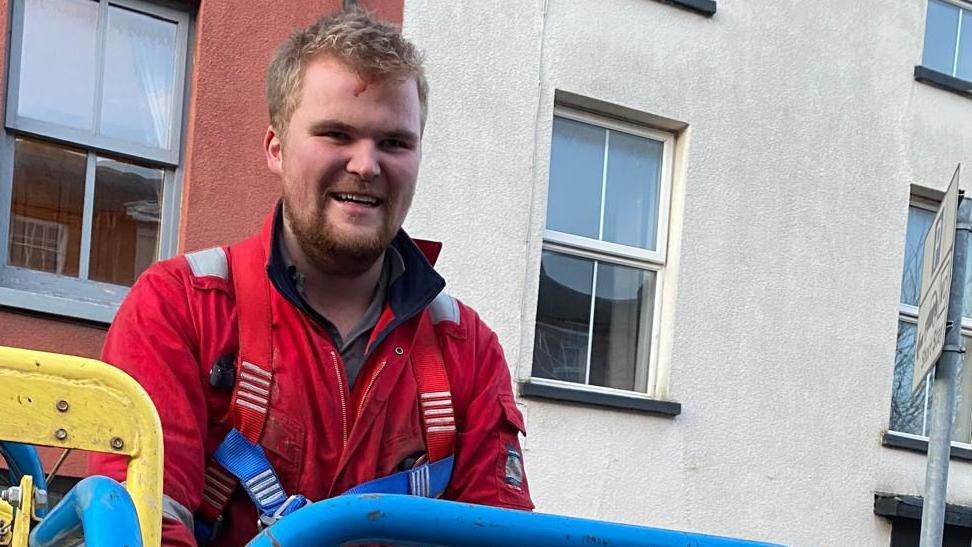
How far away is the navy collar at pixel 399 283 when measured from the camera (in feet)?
6.64

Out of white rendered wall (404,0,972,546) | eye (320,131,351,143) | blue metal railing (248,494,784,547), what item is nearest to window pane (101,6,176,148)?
white rendered wall (404,0,972,546)

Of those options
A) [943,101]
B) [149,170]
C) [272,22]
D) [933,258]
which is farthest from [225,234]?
[943,101]

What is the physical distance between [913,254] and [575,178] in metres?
2.62

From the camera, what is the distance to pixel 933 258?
4.68 meters

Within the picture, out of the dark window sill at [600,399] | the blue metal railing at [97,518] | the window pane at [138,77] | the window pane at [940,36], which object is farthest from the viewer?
the window pane at [940,36]

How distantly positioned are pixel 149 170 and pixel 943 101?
5.05m

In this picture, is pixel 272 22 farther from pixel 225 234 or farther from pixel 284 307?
pixel 284 307

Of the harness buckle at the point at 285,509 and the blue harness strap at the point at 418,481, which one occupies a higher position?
the blue harness strap at the point at 418,481

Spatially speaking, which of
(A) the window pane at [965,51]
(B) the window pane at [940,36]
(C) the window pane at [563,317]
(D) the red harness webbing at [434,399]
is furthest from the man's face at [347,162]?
(A) the window pane at [965,51]

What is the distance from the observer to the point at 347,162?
79.7 inches

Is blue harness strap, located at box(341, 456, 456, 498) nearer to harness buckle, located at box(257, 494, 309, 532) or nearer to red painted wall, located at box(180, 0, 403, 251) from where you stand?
harness buckle, located at box(257, 494, 309, 532)

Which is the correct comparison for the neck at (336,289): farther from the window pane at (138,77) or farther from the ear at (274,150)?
the window pane at (138,77)

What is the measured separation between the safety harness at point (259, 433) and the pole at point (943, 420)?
2743 millimetres

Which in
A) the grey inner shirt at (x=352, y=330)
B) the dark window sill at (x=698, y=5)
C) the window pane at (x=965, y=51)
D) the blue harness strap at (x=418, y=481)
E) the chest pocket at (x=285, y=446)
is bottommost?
the blue harness strap at (x=418, y=481)
